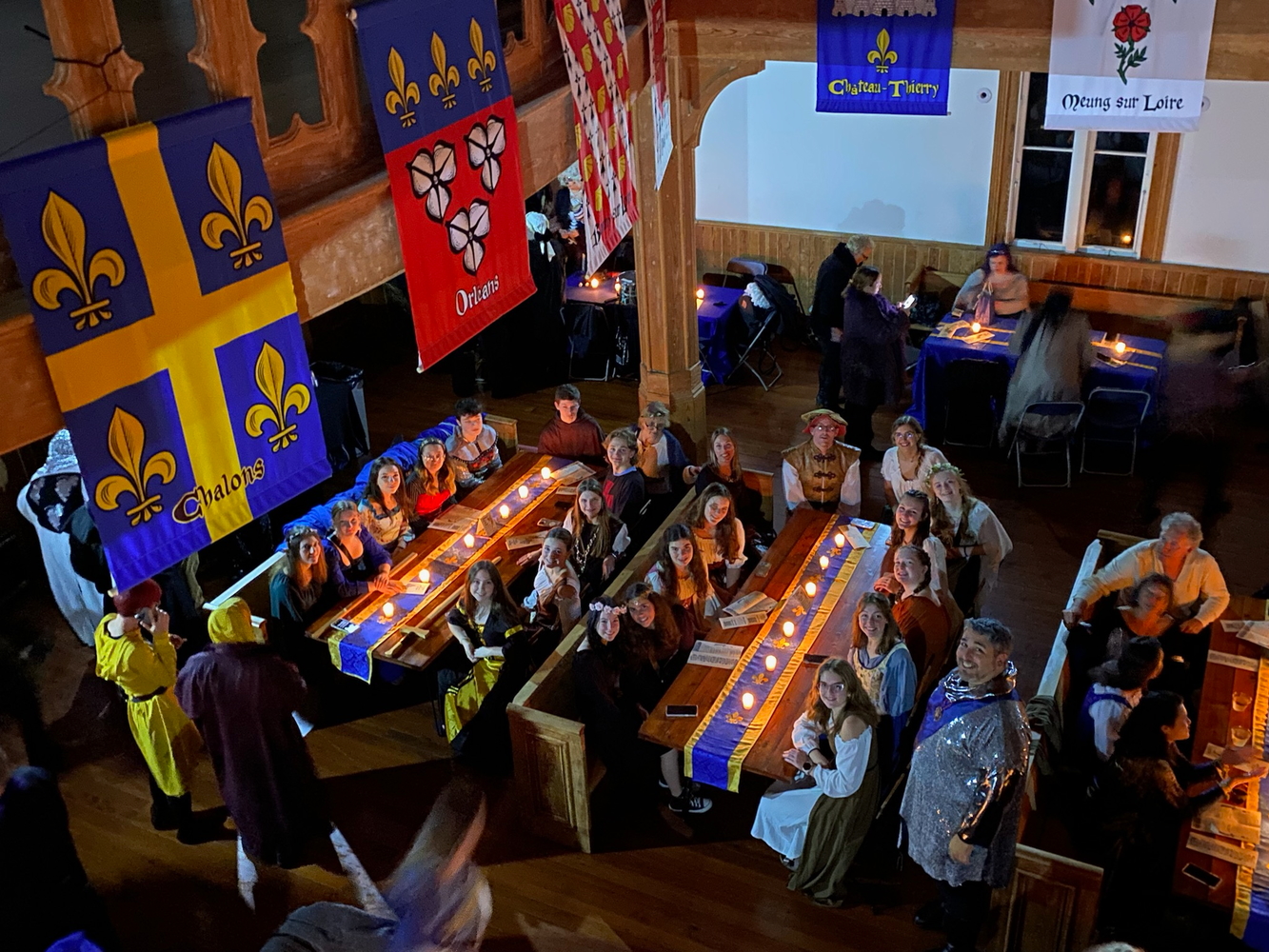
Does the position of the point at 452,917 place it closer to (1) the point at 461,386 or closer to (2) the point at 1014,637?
(2) the point at 1014,637

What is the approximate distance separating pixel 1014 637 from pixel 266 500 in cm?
492

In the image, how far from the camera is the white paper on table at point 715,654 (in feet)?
20.3

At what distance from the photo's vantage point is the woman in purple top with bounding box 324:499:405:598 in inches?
270

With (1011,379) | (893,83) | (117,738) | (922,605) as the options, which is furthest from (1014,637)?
(117,738)

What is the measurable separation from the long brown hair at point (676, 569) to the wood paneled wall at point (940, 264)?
5.86m

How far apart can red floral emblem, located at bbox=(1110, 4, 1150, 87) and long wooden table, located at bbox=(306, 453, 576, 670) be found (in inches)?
166

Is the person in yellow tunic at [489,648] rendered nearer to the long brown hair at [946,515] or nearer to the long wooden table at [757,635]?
the long wooden table at [757,635]

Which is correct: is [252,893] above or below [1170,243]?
below

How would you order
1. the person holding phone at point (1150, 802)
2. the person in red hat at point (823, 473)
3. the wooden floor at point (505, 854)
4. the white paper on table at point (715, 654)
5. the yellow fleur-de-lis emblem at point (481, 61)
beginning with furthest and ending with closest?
1. the person in red hat at point (823, 473)
2. the white paper on table at point (715, 654)
3. the wooden floor at point (505, 854)
4. the yellow fleur-de-lis emblem at point (481, 61)
5. the person holding phone at point (1150, 802)

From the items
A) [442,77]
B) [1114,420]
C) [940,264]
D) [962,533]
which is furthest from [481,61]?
[940,264]

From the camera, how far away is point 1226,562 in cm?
830

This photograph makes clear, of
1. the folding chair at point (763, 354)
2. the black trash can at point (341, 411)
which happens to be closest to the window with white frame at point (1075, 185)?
the folding chair at point (763, 354)

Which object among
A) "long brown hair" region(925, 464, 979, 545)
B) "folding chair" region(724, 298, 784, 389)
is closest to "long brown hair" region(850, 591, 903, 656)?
"long brown hair" region(925, 464, 979, 545)

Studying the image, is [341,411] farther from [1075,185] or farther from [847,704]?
[1075,185]
